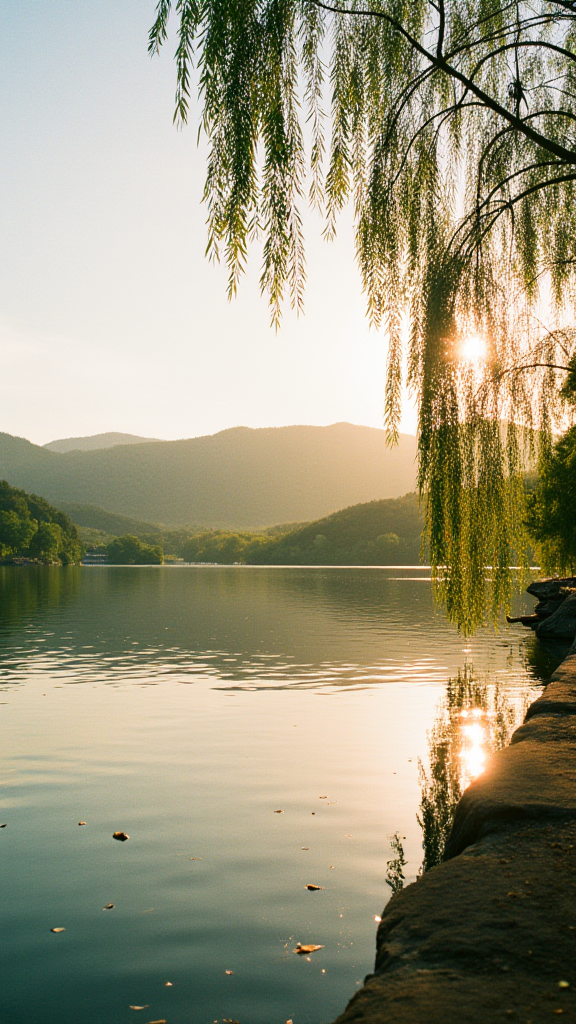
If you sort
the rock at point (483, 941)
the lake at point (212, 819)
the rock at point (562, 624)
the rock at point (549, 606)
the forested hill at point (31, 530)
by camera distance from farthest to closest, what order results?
the forested hill at point (31, 530), the rock at point (549, 606), the rock at point (562, 624), the lake at point (212, 819), the rock at point (483, 941)

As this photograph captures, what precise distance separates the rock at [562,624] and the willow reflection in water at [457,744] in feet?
36.5

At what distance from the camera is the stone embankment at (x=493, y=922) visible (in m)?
2.29

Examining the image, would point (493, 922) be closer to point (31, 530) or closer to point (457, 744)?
point (457, 744)

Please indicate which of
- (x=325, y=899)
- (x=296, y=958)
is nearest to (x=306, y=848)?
(x=325, y=899)

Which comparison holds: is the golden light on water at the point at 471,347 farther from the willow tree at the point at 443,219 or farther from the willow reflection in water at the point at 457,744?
the willow reflection in water at the point at 457,744

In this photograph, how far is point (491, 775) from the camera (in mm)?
5074

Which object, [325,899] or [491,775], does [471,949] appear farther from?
[325,899]

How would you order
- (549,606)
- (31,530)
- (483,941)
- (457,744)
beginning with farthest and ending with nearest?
(31,530) < (549,606) < (457,744) < (483,941)

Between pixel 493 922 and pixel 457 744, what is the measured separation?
1057cm

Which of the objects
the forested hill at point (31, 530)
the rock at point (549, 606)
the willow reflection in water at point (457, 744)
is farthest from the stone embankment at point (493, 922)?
the forested hill at point (31, 530)

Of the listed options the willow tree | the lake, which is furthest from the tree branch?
the lake

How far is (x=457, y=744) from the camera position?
12898mm

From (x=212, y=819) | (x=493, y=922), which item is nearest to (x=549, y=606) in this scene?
(x=212, y=819)

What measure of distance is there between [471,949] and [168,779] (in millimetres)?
8377
